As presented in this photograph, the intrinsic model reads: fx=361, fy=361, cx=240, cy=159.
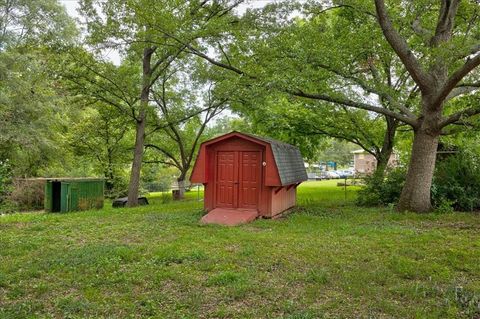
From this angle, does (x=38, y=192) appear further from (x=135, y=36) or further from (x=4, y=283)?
(x=4, y=283)

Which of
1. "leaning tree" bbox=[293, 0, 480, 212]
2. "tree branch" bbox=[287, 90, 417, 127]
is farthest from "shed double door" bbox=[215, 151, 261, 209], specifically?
"leaning tree" bbox=[293, 0, 480, 212]

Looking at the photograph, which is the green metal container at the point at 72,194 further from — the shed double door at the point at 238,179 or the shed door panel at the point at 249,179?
the shed door panel at the point at 249,179

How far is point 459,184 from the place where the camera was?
34.9 feet

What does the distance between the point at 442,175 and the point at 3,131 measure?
56.4 feet

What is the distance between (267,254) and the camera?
5.72 m

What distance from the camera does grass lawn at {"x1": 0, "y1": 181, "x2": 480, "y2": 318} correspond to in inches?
145

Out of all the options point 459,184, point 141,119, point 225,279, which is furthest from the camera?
point 141,119

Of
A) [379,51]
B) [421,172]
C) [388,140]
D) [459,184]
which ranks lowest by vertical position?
[459,184]

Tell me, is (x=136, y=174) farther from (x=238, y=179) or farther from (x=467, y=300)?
(x=467, y=300)

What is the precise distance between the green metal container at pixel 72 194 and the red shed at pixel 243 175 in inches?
204

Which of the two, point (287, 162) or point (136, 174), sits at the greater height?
point (287, 162)

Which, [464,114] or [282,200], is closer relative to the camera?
[464,114]

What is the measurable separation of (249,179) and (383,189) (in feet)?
15.8

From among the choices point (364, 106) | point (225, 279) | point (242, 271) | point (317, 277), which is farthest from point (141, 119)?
point (317, 277)
